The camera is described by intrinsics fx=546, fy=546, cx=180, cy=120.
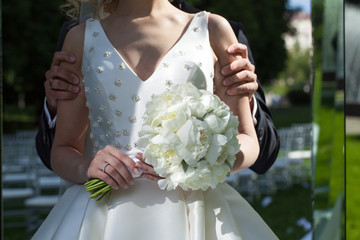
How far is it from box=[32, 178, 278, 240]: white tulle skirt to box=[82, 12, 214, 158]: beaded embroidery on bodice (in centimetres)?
22

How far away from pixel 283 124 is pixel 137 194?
2284 cm

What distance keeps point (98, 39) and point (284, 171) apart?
12.9m

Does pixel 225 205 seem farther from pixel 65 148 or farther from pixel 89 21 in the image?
pixel 89 21

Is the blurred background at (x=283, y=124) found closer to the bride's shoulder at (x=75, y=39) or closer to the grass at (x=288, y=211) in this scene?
the grass at (x=288, y=211)

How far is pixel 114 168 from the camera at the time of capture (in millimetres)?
1729

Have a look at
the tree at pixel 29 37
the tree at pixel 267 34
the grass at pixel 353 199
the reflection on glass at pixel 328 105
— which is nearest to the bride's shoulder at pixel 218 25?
the reflection on glass at pixel 328 105

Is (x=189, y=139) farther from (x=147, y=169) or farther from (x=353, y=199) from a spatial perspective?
(x=353, y=199)

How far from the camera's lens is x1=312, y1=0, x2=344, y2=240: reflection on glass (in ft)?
8.85

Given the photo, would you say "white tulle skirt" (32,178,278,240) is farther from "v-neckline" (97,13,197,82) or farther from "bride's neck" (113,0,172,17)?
"bride's neck" (113,0,172,17)

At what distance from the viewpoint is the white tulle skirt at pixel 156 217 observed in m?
1.79

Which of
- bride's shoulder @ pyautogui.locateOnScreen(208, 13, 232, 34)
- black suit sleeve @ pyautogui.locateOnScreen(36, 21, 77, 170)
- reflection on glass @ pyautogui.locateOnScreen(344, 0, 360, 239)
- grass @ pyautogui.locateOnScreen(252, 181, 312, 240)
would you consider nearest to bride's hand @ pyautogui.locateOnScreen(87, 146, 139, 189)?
bride's shoulder @ pyautogui.locateOnScreen(208, 13, 232, 34)

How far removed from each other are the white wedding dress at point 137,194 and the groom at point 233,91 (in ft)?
0.27

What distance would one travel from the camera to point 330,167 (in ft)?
10.5

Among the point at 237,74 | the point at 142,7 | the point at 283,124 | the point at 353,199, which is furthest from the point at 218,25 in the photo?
the point at 283,124
